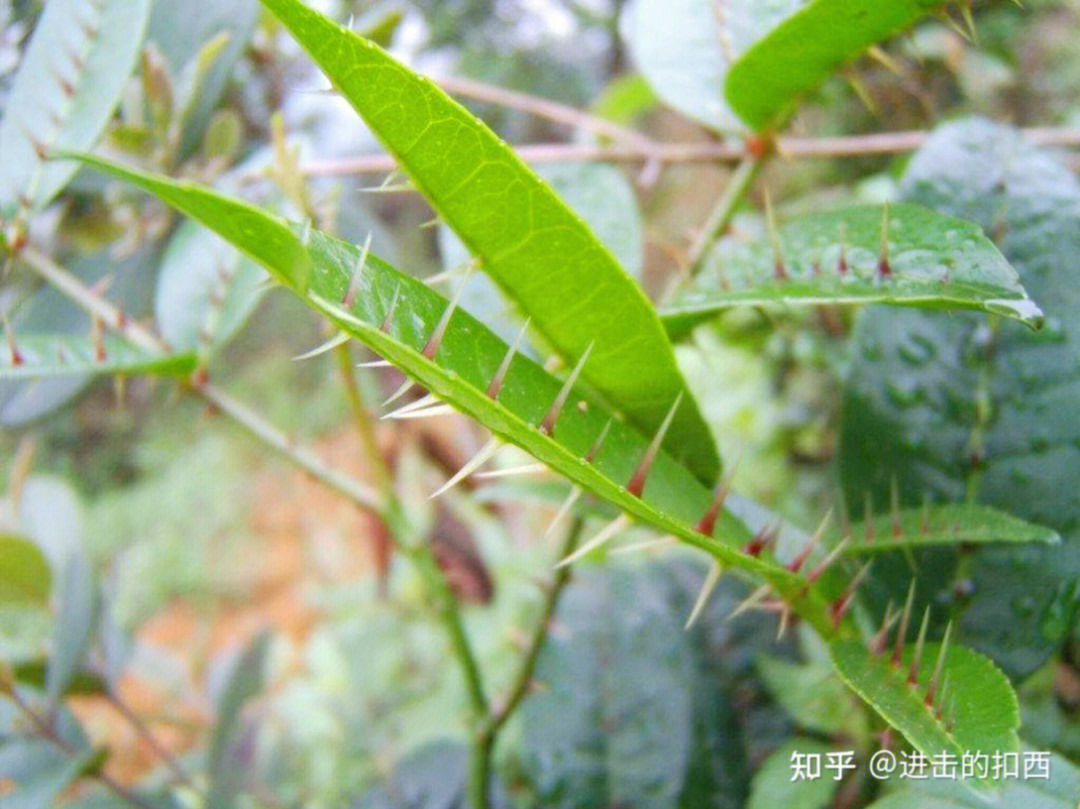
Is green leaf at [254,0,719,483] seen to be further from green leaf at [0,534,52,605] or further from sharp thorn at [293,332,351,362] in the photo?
green leaf at [0,534,52,605]

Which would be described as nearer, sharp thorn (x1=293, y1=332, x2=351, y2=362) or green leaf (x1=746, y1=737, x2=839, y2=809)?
sharp thorn (x1=293, y1=332, x2=351, y2=362)

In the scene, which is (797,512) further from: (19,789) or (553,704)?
(19,789)

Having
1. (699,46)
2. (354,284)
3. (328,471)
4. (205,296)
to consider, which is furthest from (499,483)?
(354,284)

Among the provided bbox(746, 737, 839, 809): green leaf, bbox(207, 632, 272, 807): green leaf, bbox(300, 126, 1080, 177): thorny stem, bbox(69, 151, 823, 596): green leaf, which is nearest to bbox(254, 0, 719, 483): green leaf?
bbox(69, 151, 823, 596): green leaf

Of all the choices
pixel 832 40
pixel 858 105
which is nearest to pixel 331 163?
pixel 832 40

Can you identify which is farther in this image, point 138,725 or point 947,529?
point 138,725

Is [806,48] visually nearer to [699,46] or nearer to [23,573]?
[699,46]

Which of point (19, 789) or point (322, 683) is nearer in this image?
point (19, 789)
